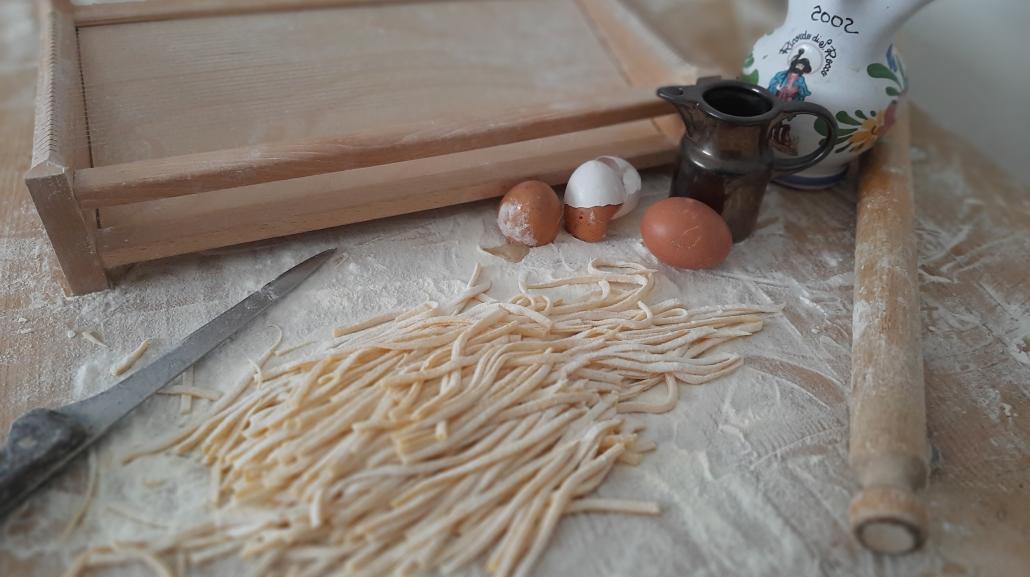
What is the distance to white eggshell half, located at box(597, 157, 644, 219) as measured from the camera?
1.52 metres

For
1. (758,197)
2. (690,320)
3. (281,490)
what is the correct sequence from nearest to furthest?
(281,490) → (690,320) → (758,197)

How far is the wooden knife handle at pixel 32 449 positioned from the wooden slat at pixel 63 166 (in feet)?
1.04

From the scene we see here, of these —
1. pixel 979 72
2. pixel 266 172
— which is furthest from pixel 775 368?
pixel 979 72

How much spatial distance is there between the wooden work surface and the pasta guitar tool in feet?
0.17

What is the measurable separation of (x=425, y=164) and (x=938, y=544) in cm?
109

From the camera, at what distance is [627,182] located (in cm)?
153

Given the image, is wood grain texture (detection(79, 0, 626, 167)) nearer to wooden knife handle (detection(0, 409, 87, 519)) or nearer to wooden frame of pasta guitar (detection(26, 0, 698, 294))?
wooden frame of pasta guitar (detection(26, 0, 698, 294))

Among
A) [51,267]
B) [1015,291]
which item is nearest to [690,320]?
[1015,291]

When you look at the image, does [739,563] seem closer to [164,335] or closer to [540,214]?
[540,214]

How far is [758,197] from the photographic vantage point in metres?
1.51

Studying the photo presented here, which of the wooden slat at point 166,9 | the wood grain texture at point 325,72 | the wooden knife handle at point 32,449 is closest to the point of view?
the wooden knife handle at point 32,449

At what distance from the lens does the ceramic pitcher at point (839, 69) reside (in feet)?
4.87

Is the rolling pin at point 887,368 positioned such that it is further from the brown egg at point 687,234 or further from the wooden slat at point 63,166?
the wooden slat at point 63,166

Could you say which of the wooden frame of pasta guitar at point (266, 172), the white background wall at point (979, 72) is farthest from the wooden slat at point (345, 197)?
the white background wall at point (979, 72)
